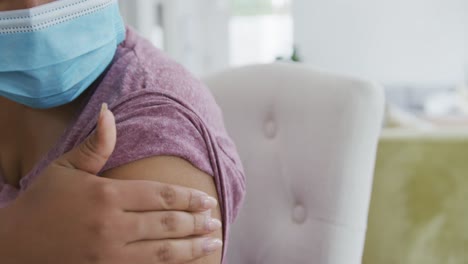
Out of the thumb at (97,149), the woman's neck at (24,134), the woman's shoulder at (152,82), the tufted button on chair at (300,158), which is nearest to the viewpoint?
the thumb at (97,149)

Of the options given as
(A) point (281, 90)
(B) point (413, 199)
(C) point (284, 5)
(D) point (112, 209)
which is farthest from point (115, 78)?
(C) point (284, 5)

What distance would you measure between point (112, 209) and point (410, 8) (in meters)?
6.18

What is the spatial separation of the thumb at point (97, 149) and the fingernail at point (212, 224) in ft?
0.40

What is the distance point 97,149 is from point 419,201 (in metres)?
1.40

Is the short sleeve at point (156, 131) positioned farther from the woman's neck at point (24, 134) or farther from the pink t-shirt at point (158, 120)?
the woman's neck at point (24, 134)

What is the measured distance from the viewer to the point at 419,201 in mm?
1827

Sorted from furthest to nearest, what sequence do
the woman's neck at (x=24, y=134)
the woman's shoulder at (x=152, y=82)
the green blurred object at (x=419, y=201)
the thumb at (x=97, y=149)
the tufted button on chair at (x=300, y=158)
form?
the green blurred object at (x=419, y=201), the tufted button on chair at (x=300, y=158), the woman's neck at (x=24, y=134), the woman's shoulder at (x=152, y=82), the thumb at (x=97, y=149)

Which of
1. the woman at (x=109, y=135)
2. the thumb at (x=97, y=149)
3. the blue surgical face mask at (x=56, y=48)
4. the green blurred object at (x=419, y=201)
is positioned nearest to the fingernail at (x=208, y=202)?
the woman at (x=109, y=135)

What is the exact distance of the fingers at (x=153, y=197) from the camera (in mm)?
617

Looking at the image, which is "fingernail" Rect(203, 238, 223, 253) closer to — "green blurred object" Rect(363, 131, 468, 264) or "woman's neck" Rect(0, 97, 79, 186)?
"woman's neck" Rect(0, 97, 79, 186)

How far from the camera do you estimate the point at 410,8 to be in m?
6.35

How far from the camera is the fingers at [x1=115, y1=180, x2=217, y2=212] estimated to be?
24.3 inches

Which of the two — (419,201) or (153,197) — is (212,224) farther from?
(419,201)

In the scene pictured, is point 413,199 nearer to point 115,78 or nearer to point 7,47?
point 115,78
